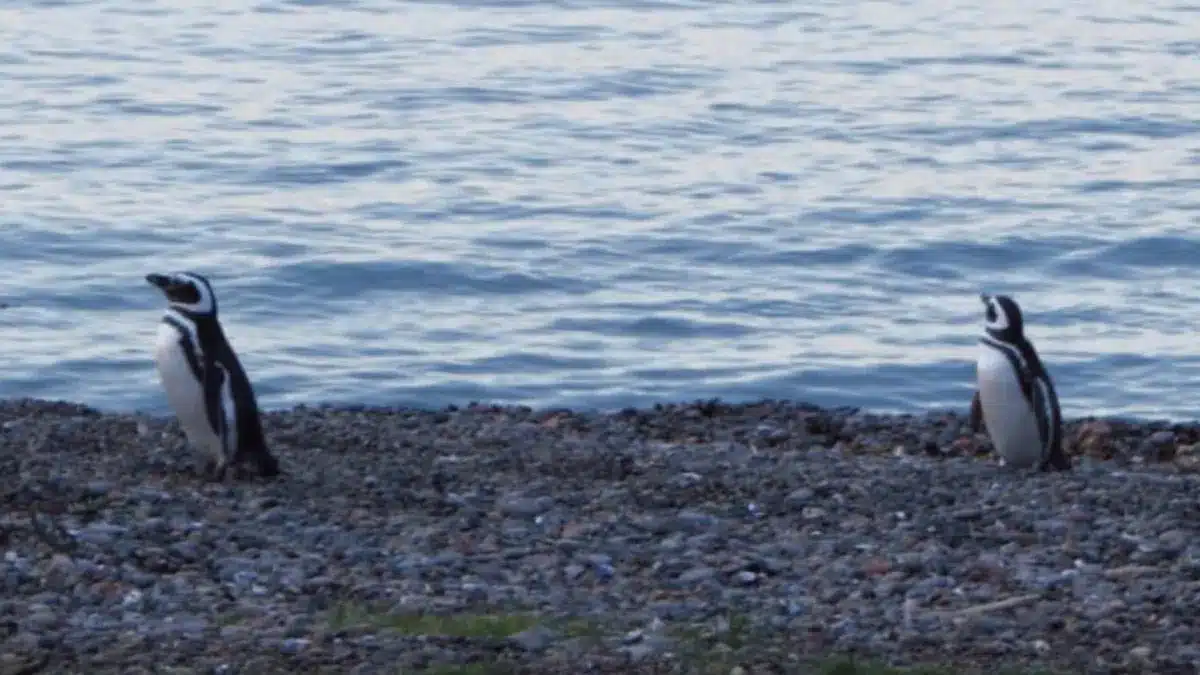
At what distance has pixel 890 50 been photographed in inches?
1286

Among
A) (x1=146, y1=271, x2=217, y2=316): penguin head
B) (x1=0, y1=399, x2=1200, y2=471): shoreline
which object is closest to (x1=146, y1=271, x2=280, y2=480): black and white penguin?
(x1=146, y1=271, x2=217, y2=316): penguin head

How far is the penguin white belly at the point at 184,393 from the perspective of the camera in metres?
10.9

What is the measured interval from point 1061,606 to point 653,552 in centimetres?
148

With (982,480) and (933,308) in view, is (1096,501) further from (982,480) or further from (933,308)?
(933,308)

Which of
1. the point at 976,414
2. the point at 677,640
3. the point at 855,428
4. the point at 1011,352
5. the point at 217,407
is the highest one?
the point at 217,407

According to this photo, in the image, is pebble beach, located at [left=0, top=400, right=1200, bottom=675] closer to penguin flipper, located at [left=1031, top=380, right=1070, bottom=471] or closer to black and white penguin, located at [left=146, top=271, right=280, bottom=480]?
black and white penguin, located at [left=146, top=271, right=280, bottom=480]

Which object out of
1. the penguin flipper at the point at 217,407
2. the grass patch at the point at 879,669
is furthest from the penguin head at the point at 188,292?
the grass patch at the point at 879,669

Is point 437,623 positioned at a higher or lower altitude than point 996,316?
lower

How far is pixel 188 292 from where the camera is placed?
11.2 meters

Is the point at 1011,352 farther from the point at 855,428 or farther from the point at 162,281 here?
the point at 162,281

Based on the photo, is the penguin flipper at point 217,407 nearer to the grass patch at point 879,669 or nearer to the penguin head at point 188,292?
the penguin head at point 188,292

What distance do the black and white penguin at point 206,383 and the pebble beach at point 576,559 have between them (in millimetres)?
189

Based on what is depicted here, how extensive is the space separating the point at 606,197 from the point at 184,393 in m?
13.3

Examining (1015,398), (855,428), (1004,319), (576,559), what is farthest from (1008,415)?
(576,559)
